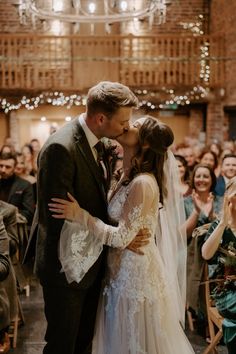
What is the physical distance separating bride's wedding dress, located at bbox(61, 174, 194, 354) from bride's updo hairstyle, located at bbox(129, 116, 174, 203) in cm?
5

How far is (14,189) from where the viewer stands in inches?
223

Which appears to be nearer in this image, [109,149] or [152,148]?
[152,148]

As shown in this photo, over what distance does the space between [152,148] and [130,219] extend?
35 cm

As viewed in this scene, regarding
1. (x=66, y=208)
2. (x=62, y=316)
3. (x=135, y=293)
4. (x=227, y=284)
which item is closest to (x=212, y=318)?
(x=227, y=284)

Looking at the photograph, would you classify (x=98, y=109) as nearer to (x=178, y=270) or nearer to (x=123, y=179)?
(x=123, y=179)

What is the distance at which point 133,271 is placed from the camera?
9.04ft

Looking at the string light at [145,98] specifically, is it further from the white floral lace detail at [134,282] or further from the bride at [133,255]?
the white floral lace detail at [134,282]

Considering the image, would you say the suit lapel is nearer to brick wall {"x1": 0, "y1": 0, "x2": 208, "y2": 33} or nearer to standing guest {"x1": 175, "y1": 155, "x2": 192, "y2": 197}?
standing guest {"x1": 175, "y1": 155, "x2": 192, "y2": 197}

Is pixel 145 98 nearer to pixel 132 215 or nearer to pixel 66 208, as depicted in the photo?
pixel 132 215

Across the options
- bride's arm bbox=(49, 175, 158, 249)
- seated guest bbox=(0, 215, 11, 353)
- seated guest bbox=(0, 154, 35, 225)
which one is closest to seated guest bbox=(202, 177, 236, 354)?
bride's arm bbox=(49, 175, 158, 249)

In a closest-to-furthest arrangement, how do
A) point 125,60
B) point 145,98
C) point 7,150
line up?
point 7,150
point 125,60
point 145,98

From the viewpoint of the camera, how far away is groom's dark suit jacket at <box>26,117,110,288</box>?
2426 millimetres

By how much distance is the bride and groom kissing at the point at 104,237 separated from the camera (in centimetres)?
247

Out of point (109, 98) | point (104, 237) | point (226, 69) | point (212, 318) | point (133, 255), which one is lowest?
point (212, 318)
